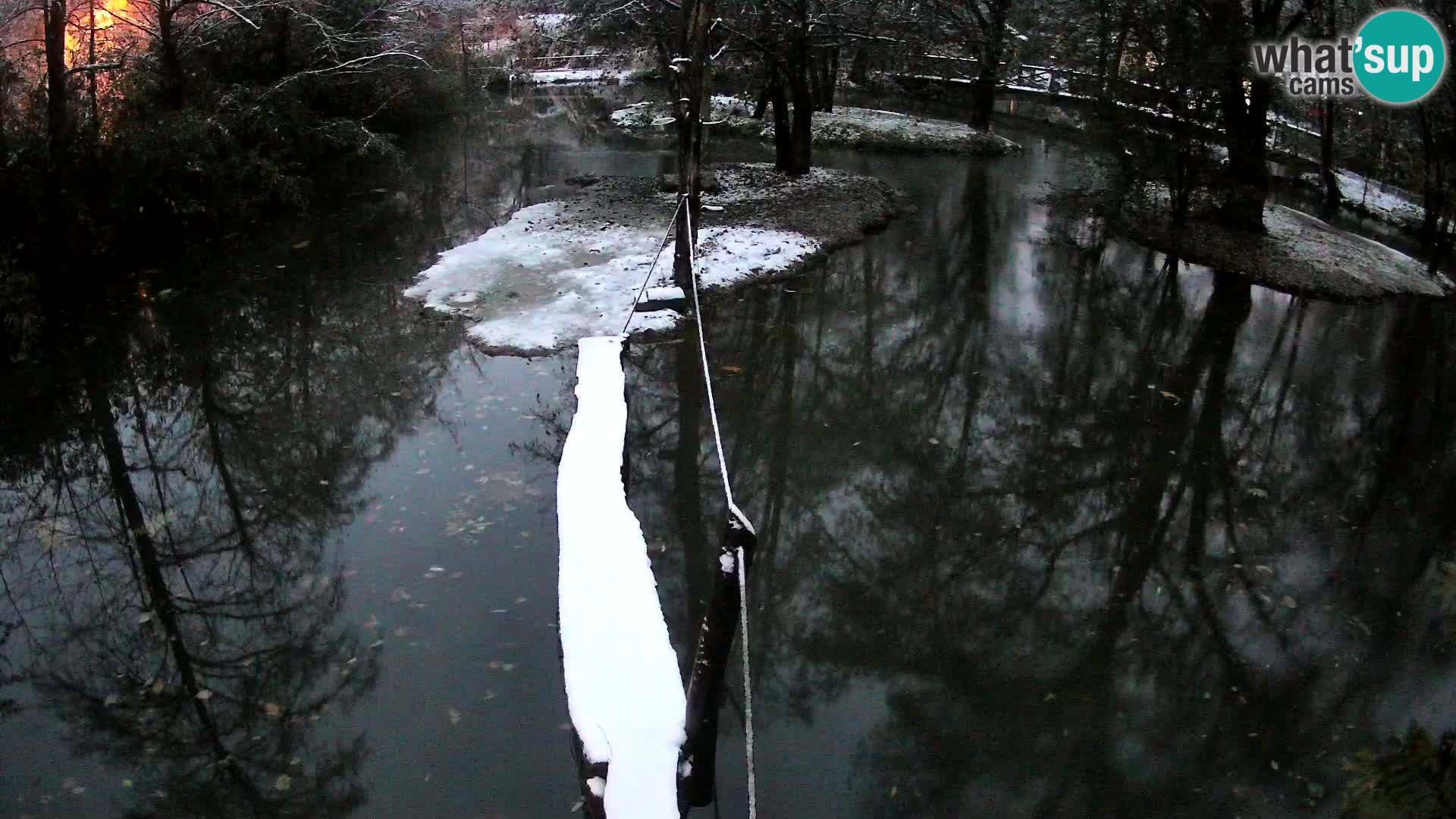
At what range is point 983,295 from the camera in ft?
45.5

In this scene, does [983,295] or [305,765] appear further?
[983,295]

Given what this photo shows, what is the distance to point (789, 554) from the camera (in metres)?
7.32

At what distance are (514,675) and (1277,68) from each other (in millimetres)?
17282

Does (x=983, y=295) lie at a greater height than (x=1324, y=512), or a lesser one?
greater

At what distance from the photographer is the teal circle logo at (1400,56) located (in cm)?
1656

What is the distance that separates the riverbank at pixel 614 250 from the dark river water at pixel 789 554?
0.68 meters

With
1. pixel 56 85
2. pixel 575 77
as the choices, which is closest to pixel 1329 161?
pixel 56 85

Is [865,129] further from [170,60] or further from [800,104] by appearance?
[170,60]

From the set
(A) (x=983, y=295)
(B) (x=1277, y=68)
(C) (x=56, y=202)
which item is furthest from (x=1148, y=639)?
(B) (x=1277, y=68)

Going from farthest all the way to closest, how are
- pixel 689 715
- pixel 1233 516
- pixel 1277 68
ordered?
pixel 1277 68
pixel 1233 516
pixel 689 715

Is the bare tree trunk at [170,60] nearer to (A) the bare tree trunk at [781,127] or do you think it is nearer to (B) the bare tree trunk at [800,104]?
(A) the bare tree trunk at [781,127]

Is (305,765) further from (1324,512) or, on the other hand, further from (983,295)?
(983,295)

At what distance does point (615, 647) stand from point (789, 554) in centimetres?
284

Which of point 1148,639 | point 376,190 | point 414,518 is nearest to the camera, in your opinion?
point 1148,639
